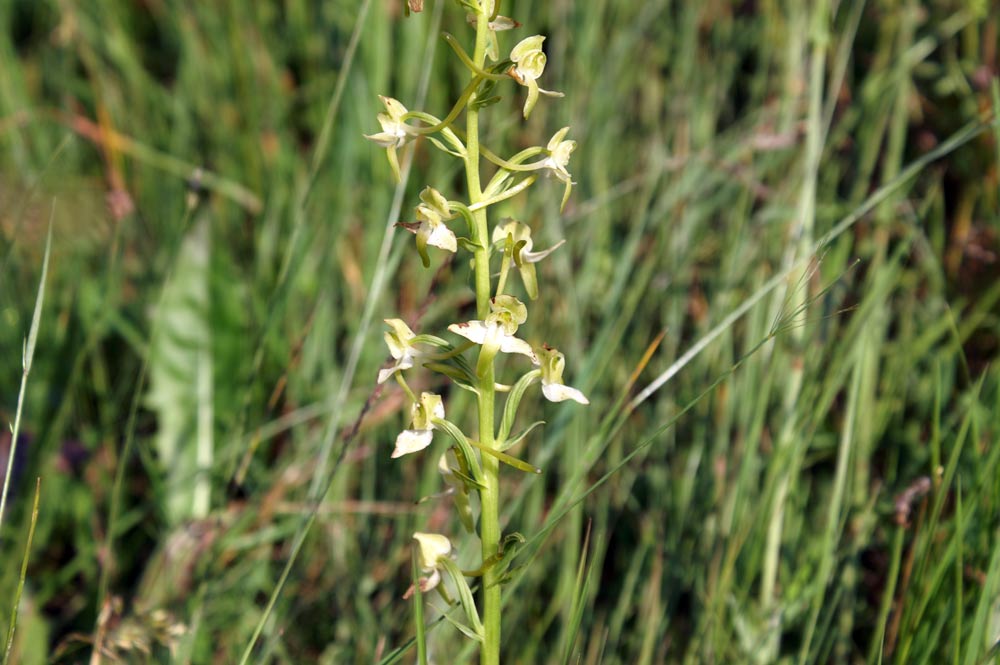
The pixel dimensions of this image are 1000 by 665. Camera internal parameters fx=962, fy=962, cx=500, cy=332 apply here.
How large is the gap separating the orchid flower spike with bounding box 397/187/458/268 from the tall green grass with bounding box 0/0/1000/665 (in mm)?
288

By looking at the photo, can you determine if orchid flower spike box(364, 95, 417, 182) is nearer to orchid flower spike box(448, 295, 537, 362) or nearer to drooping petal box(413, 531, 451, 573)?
orchid flower spike box(448, 295, 537, 362)

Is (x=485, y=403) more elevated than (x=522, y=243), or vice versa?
(x=522, y=243)

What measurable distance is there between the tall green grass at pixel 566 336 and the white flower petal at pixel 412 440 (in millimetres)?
217

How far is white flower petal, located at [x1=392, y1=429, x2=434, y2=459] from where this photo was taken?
122cm

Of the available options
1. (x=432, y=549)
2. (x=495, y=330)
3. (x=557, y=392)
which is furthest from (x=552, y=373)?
(x=432, y=549)

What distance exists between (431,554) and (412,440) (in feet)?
0.50

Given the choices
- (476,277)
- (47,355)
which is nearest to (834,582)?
(476,277)

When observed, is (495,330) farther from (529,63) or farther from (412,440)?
(529,63)

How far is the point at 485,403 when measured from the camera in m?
1.18

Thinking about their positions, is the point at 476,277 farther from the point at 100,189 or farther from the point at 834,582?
the point at 100,189

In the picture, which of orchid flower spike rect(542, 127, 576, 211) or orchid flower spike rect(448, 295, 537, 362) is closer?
orchid flower spike rect(448, 295, 537, 362)

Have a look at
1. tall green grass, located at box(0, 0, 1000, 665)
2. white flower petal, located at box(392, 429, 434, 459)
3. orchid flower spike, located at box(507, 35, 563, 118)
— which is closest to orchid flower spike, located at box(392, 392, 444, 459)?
white flower petal, located at box(392, 429, 434, 459)

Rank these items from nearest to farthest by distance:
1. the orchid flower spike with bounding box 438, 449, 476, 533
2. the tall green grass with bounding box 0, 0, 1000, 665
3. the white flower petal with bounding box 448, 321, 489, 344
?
1. the white flower petal with bounding box 448, 321, 489, 344
2. the orchid flower spike with bounding box 438, 449, 476, 533
3. the tall green grass with bounding box 0, 0, 1000, 665

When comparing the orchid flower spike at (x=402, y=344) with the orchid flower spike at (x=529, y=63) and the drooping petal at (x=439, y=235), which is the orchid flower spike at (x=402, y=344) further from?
the orchid flower spike at (x=529, y=63)
